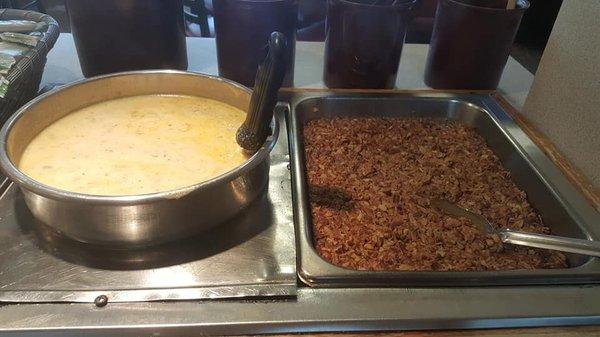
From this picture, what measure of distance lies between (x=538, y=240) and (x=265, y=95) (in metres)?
0.52

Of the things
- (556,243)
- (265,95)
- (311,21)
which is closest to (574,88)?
(556,243)

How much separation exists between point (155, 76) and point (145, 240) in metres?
0.44

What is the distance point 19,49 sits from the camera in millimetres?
937

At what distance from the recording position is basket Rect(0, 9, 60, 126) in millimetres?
864

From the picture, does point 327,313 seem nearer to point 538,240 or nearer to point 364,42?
point 538,240

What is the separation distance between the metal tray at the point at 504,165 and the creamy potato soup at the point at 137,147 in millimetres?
171

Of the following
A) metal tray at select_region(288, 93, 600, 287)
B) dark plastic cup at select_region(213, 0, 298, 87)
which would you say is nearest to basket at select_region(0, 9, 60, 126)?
dark plastic cup at select_region(213, 0, 298, 87)

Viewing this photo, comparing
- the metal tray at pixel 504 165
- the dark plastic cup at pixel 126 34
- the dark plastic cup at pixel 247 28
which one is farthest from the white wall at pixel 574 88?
the dark plastic cup at pixel 126 34

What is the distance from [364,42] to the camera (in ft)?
3.57

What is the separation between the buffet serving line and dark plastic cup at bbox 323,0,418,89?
447 millimetres

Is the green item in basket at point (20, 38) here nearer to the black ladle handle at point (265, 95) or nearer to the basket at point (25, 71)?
the basket at point (25, 71)

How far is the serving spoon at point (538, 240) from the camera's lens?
0.71m

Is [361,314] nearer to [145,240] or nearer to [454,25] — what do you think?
[145,240]

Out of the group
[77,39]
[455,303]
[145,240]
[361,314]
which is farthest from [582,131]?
[77,39]
